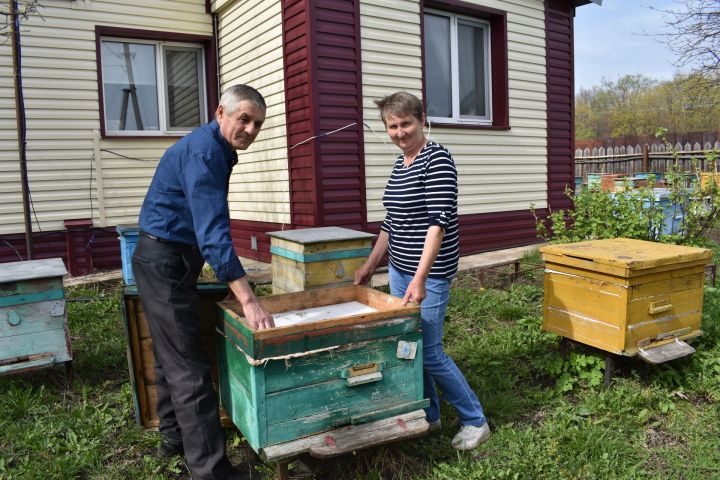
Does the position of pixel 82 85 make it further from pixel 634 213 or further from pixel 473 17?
pixel 634 213

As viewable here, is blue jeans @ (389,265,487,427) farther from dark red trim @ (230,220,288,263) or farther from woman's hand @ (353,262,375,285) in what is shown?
dark red trim @ (230,220,288,263)

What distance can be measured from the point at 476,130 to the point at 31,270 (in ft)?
19.9

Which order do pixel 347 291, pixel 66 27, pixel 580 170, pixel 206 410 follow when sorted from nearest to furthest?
pixel 206 410 < pixel 347 291 < pixel 66 27 < pixel 580 170

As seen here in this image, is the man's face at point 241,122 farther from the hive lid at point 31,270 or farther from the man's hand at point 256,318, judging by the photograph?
the hive lid at point 31,270

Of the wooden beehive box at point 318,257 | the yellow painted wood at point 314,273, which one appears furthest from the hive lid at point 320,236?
the yellow painted wood at point 314,273

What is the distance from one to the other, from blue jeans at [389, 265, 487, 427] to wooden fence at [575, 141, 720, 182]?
18.1 m

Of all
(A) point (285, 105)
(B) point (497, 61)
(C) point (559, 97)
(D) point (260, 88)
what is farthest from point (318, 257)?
(C) point (559, 97)

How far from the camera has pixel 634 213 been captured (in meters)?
5.43

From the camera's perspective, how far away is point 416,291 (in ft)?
9.64

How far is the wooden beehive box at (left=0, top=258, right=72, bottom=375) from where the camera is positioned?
387 cm

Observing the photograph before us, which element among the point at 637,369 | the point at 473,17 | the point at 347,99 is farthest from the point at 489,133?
the point at 637,369

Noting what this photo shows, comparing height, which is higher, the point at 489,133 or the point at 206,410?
the point at 489,133

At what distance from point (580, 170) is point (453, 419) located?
73.5 ft

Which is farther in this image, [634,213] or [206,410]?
[634,213]
